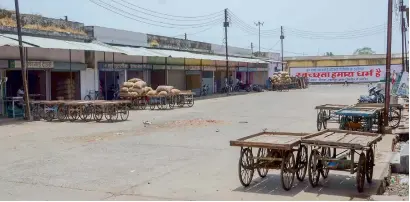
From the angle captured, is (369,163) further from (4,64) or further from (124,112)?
(4,64)

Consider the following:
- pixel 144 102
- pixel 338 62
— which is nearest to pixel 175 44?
pixel 144 102

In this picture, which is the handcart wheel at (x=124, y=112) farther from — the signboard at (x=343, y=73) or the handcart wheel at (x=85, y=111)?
the signboard at (x=343, y=73)

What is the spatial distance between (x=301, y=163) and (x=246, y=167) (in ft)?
3.35

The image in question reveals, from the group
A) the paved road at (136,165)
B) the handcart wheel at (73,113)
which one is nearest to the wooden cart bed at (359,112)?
the paved road at (136,165)

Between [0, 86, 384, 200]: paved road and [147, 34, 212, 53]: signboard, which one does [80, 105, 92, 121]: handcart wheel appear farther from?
[147, 34, 212, 53]: signboard

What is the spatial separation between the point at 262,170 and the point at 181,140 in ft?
17.1

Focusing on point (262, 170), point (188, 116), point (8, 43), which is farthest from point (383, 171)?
point (8, 43)

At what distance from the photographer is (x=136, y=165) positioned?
10.2m

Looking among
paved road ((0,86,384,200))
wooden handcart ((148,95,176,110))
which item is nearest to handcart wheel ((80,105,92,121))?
paved road ((0,86,384,200))

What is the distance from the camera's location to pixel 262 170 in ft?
30.0

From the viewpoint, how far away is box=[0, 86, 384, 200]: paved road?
25.6 feet

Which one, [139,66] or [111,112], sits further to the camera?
[139,66]

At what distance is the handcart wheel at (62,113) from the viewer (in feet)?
66.6

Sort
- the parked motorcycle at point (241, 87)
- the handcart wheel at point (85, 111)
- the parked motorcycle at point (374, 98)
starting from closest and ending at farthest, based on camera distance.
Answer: the handcart wheel at point (85, 111)
the parked motorcycle at point (374, 98)
the parked motorcycle at point (241, 87)
